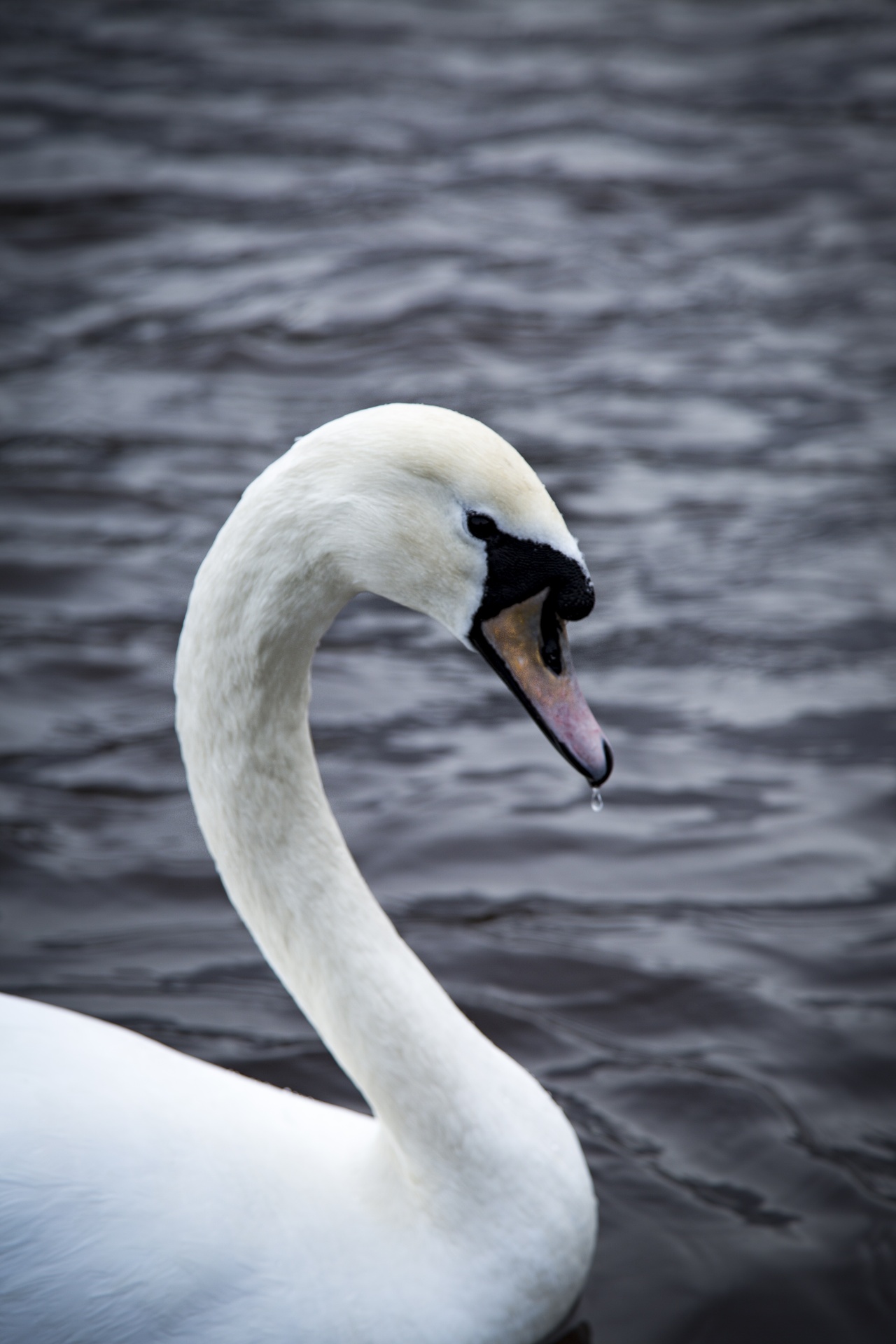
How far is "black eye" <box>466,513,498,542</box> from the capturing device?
7.59 feet

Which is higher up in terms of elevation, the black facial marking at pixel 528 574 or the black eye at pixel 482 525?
the black eye at pixel 482 525

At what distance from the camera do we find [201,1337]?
238cm

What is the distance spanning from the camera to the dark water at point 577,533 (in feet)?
11.5

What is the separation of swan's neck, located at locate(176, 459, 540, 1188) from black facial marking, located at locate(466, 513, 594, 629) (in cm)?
24

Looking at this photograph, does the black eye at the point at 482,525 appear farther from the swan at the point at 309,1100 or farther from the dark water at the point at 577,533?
the dark water at the point at 577,533

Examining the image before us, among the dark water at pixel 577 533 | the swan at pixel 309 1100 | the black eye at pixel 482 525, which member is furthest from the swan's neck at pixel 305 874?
the dark water at pixel 577 533

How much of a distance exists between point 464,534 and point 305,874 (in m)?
0.70

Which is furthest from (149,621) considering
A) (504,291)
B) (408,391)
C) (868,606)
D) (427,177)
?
(427,177)

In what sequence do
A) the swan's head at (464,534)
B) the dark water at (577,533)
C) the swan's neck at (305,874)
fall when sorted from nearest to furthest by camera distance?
1. the swan's head at (464,534)
2. the swan's neck at (305,874)
3. the dark water at (577,533)

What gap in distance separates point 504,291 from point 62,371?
251 cm

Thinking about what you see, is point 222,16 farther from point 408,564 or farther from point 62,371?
point 408,564

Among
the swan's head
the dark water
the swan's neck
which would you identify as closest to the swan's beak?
the swan's head

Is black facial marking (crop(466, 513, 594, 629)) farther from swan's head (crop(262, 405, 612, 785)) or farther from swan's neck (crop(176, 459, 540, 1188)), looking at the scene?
swan's neck (crop(176, 459, 540, 1188))

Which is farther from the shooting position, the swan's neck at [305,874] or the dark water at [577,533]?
the dark water at [577,533]
